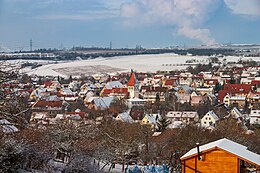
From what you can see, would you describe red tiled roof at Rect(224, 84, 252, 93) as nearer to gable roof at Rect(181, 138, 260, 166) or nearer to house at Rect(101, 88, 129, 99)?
house at Rect(101, 88, 129, 99)

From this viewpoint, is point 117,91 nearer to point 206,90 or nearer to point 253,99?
point 206,90

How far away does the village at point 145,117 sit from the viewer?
24.2 feet

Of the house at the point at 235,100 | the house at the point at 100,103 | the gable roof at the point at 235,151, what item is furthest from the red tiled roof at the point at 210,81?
the gable roof at the point at 235,151

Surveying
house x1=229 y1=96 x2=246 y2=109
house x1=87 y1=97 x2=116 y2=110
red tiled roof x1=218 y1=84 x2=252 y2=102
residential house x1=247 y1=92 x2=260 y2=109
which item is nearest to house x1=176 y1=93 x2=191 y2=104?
red tiled roof x1=218 y1=84 x2=252 y2=102

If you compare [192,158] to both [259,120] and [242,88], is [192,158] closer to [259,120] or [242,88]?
[259,120]

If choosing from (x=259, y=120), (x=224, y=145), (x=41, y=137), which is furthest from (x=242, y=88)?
(x=224, y=145)

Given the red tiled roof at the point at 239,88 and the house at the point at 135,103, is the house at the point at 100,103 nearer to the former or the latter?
the house at the point at 135,103

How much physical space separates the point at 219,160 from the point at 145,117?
42.3 ft

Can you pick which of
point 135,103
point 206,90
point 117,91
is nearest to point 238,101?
point 206,90

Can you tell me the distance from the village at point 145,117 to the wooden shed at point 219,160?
4 cm

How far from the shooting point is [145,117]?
1791 centimetres

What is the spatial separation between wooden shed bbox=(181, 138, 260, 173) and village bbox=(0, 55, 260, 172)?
0.12 feet

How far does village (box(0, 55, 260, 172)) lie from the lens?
7.39m

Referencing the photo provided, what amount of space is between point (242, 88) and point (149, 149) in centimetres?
2091
